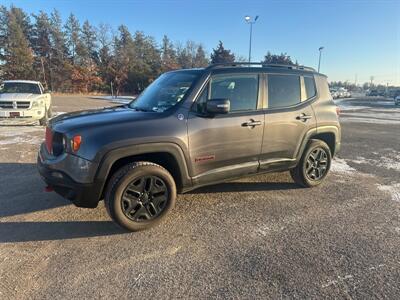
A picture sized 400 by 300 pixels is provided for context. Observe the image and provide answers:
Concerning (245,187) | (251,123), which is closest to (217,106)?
(251,123)

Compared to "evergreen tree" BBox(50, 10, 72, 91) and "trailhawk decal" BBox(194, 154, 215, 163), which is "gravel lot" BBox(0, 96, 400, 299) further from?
"evergreen tree" BBox(50, 10, 72, 91)

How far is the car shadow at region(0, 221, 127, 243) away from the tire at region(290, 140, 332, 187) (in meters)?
3.03

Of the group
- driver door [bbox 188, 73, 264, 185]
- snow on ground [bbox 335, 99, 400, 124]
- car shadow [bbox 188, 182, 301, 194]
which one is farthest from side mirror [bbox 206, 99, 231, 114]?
snow on ground [bbox 335, 99, 400, 124]

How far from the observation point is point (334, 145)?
17.6 ft

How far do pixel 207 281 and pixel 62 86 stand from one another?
6432 cm

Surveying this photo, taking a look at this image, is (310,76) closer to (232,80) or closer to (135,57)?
(232,80)

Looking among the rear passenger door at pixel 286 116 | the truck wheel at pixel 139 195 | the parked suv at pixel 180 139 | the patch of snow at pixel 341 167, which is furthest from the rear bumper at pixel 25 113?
the patch of snow at pixel 341 167

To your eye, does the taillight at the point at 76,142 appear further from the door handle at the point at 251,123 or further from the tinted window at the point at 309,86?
the tinted window at the point at 309,86

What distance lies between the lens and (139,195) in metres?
3.48

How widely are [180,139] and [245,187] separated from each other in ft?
6.38

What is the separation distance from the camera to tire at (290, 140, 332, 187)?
491cm

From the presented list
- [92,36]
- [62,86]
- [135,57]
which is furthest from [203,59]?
[62,86]

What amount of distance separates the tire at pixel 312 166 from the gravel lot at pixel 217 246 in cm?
17

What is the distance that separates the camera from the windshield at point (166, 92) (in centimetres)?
384
